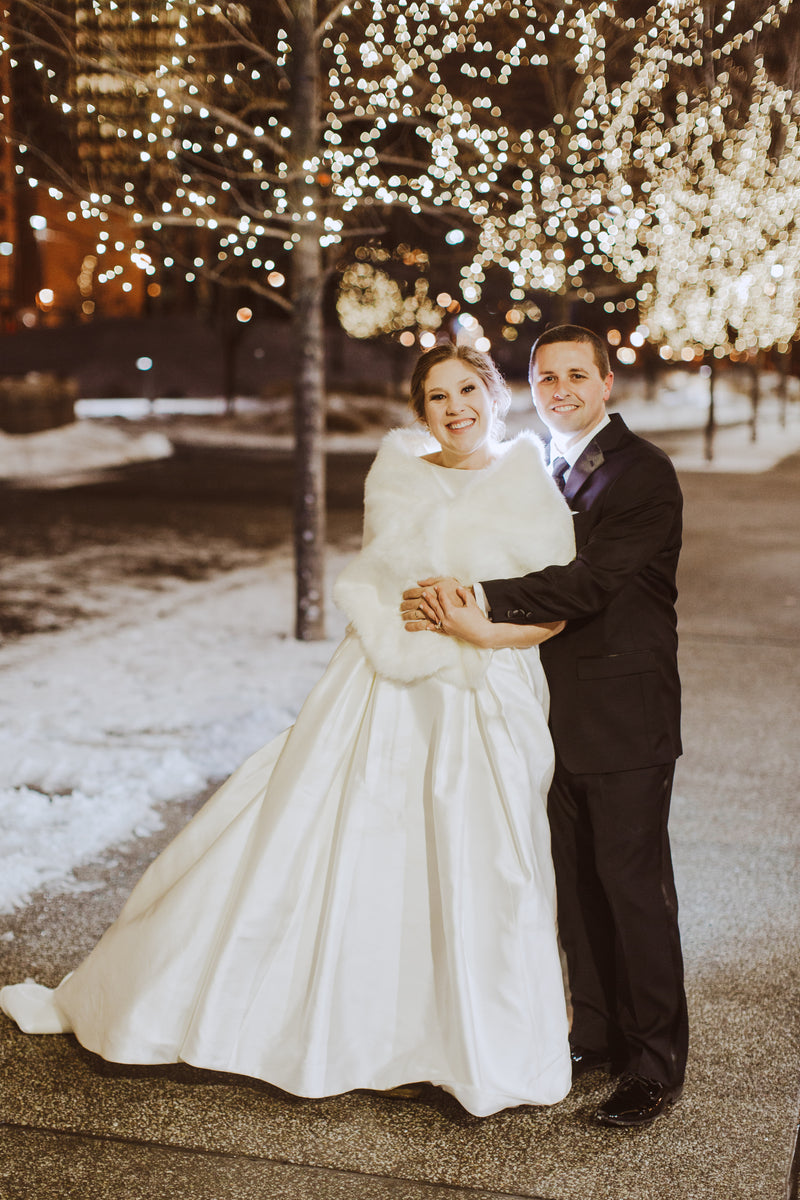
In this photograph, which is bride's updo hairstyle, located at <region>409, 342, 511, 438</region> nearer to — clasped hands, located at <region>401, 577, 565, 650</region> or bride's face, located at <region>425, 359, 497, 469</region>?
bride's face, located at <region>425, 359, 497, 469</region>

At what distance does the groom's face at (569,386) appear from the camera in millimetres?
3033

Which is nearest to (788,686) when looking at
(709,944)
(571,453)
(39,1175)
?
(709,944)

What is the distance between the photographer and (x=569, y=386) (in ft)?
10.0

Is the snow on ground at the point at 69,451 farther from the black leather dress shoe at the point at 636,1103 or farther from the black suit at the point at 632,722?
the black leather dress shoe at the point at 636,1103

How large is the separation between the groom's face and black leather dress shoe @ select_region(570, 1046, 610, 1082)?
1756 millimetres

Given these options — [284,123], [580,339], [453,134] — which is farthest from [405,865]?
[284,123]

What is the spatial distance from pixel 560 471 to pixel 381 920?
51.3 inches

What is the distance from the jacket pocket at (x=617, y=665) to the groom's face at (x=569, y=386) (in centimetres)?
60

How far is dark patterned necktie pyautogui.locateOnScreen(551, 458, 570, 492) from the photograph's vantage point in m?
3.20

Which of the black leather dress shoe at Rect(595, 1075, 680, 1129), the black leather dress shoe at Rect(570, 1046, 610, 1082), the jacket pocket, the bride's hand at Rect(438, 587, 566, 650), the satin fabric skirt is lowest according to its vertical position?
the black leather dress shoe at Rect(570, 1046, 610, 1082)

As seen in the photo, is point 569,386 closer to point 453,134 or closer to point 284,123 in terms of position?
point 453,134

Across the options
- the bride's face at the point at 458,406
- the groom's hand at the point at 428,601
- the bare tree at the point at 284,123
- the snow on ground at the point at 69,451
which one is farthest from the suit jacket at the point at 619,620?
the snow on ground at the point at 69,451

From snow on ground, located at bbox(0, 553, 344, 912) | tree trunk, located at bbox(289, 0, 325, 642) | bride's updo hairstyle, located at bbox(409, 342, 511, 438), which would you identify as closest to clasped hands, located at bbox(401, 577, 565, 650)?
bride's updo hairstyle, located at bbox(409, 342, 511, 438)

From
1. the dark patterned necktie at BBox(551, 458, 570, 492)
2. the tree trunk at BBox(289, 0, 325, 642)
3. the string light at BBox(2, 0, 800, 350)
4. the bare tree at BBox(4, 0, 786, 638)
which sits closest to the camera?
the dark patterned necktie at BBox(551, 458, 570, 492)
